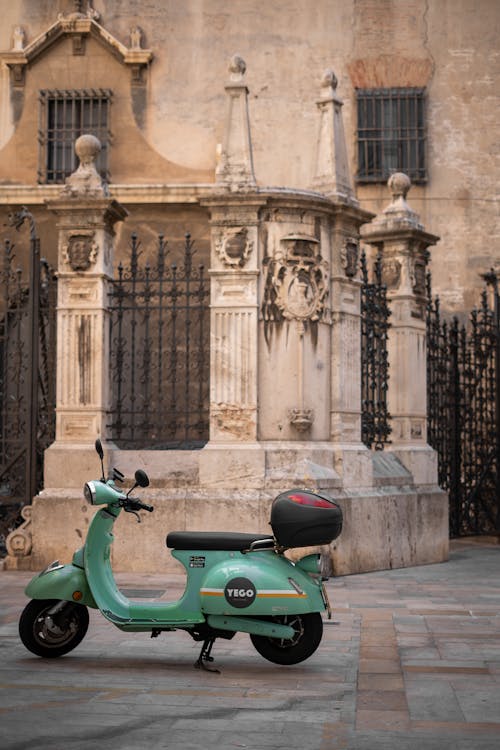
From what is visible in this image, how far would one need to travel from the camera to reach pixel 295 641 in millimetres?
6535

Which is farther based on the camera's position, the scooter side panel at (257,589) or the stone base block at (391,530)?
the stone base block at (391,530)

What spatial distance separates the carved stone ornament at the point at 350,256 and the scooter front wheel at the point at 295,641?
5856 millimetres

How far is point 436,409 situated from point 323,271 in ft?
13.6

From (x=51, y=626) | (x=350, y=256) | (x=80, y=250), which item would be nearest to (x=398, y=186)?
(x=350, y=256)

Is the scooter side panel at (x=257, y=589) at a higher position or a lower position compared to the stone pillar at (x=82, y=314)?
lower

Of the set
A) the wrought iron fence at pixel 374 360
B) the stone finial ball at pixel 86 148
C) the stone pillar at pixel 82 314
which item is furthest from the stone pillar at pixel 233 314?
the wrought iron fence at pixel 374 360

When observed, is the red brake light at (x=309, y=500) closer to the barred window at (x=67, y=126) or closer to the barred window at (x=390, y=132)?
the barred window at (x=67, y=126)

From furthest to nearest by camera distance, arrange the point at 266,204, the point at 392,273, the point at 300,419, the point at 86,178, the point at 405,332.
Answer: the point at 392,273 < the point at 405,332 < the point at 86,178 < the point at 266,204 < the point at 300,419

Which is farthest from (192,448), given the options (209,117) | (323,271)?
(209,117)

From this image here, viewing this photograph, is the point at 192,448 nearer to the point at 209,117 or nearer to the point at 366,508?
the point at 366,508

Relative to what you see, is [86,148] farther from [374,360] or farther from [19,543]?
[19,543]

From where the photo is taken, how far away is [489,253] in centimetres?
1959

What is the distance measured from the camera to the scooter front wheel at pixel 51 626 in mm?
6680

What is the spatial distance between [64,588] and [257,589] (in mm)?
1218
